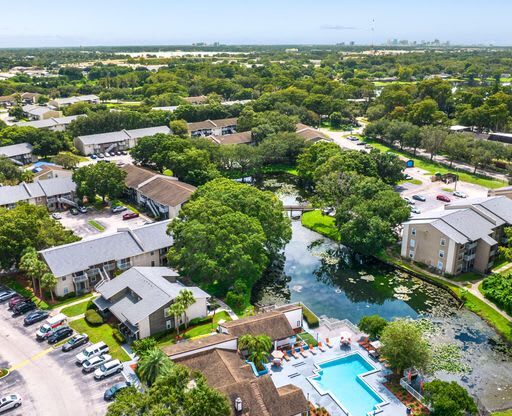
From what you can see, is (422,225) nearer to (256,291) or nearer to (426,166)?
(256,291)

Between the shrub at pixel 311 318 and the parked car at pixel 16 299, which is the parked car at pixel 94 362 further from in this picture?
the shrub at pixel 311 318

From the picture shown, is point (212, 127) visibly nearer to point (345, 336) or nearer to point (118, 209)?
point (118, 209)

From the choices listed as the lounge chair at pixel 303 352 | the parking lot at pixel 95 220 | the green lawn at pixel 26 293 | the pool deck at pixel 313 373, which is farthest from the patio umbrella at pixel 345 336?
the parking lot at pixel 95 220

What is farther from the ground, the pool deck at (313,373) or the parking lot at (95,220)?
the parking lot at (95,220)

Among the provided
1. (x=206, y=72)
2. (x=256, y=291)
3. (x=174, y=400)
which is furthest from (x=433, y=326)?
(x=206, y=72)

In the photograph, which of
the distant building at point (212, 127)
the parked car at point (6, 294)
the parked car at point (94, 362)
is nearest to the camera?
the parked car at point (94, 362)

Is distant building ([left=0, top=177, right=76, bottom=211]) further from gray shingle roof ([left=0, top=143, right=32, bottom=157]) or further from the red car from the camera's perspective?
gray shingle roof ([left=0, top=143, right=32, bottom=157])

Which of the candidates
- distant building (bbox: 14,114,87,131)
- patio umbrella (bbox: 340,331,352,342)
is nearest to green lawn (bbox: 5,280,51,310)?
patio umbrella (bbox: 340,331,352,342)

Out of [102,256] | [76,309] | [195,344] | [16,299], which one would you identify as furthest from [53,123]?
[195,344]

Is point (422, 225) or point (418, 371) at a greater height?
point (422, 225)
